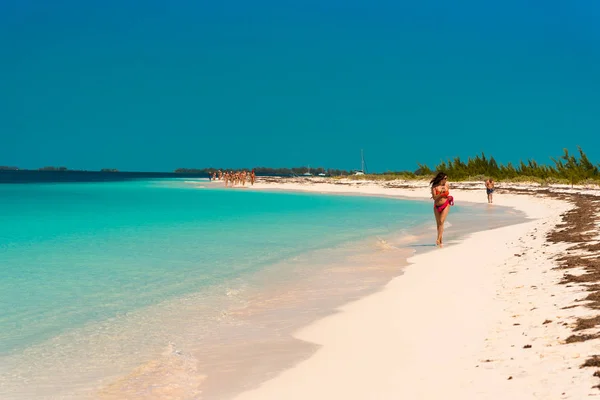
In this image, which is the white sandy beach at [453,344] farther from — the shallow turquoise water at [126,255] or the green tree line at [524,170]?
the green tree line at [524,170]

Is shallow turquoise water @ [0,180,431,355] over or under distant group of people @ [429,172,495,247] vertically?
under

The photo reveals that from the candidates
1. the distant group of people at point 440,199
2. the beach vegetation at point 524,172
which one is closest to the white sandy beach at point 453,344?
the distant group of people at point 440,199

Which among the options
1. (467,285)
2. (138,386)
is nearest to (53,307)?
(138,386)

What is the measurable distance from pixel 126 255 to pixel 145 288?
5.35 metres

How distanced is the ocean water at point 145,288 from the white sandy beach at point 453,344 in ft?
3.32

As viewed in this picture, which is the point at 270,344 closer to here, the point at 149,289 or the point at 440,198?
the point at 149,289

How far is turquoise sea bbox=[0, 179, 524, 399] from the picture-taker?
655 centimetres

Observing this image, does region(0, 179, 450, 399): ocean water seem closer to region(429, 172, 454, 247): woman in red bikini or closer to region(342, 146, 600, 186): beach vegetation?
region(429, 172, 454, 247): woman in red bikini

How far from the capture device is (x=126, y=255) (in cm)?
1596

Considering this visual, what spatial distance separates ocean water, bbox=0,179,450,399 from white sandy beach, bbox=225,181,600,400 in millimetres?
1011

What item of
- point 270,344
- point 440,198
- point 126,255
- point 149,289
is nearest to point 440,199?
point 440,198

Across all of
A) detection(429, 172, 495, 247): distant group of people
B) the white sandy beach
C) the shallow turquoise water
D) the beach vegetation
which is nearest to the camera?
the white sandy beach

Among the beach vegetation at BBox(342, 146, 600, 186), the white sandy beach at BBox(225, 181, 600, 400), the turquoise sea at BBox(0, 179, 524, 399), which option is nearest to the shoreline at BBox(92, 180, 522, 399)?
the turquoise sea at BBox(0, 179, 524, 399)

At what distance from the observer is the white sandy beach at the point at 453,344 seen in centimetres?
469
